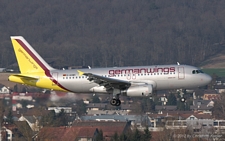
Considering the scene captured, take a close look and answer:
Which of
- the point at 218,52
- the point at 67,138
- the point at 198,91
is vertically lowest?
the point at 67,138

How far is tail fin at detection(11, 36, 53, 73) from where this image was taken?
59750 mm

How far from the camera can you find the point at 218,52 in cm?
19550

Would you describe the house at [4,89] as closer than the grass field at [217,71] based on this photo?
Yes

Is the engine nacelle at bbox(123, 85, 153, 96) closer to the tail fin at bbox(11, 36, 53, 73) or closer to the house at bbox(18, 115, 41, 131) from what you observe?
the tail fin at bbox(11, 36, 53, 73)

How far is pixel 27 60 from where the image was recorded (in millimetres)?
60094

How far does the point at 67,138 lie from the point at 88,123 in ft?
43.4

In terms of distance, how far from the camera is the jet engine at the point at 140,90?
56781 mm

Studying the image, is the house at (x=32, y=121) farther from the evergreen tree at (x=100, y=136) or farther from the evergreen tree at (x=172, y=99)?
the evergreen tree at (x=172, y=99)

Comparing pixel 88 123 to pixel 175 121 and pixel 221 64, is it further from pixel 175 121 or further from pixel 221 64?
pixel 221 64

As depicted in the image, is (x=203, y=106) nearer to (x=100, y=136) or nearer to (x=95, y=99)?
(x=95, y=99)

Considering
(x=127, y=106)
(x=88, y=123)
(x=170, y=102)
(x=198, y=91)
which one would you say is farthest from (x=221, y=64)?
(x=88, y=123)

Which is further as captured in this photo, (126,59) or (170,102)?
(126,59)

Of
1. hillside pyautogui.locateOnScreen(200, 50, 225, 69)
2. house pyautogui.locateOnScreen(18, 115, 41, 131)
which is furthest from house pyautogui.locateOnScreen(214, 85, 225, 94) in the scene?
house pyautogui.locateOnScreen(18, 115, 41, 131)

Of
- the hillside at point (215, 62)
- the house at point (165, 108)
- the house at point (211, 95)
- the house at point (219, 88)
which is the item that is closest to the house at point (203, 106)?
the house at point (211, 95)
